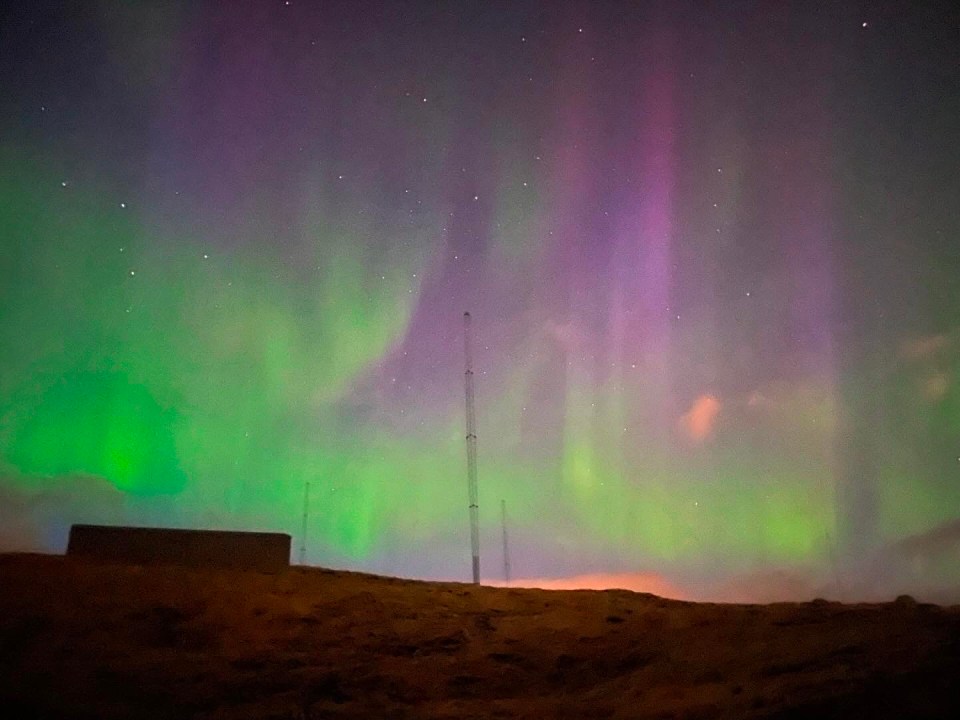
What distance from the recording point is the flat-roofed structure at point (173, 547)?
20453 mm

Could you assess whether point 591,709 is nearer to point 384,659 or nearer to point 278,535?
point 384,659

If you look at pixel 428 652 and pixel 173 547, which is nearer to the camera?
pixel 428 652

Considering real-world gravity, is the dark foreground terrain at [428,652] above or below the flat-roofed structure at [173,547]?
below

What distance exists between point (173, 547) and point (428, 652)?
8.24 meters

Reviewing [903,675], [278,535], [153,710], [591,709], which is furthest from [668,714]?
[278,535]

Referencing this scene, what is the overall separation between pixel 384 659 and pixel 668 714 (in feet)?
19.2

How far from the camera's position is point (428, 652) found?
1641 cm

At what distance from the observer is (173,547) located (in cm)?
2058

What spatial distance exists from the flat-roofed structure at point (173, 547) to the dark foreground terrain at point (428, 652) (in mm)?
1088

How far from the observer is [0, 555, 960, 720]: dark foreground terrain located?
13.3 metres

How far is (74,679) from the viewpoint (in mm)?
14070

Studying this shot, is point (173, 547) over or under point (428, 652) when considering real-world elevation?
over

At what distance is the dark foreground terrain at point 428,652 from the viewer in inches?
523

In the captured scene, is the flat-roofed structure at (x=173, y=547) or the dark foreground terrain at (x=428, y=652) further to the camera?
the flat-roofed structure at (x=173, y=547)
